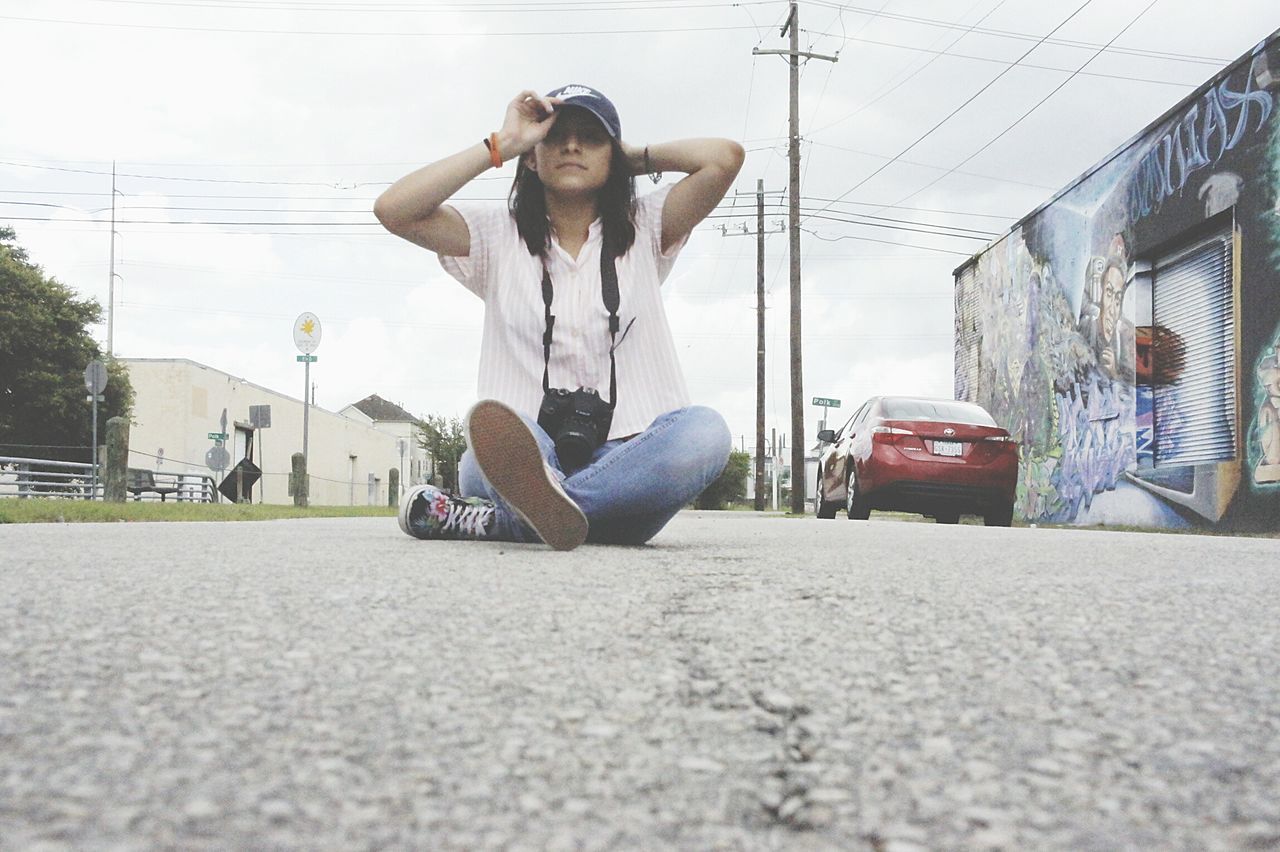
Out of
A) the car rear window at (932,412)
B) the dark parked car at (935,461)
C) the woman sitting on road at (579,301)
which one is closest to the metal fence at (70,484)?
the dark parked car at (935,461)

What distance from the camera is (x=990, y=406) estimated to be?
703 inches

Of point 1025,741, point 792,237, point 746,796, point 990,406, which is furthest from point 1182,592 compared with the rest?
point 792,237

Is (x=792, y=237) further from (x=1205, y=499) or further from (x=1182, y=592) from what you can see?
(x=1182, y=592)

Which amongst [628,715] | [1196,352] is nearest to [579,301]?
[628,715]

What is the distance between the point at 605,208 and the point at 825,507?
28.9 feet

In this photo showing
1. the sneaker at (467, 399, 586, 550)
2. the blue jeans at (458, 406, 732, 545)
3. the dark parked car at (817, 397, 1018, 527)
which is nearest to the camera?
the sneaker at (467, 399, 586, 550)

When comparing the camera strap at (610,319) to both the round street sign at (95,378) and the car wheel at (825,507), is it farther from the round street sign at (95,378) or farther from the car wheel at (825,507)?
the round street sign at (95,378)

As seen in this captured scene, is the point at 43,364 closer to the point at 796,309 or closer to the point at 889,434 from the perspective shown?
the point at 796,309

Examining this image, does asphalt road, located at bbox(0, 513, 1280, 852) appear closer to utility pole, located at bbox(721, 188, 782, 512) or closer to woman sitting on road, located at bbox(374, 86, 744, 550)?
woman sitting on road, located at bbox(374, 86, 744, 550)

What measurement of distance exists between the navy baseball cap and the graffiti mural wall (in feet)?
28.0

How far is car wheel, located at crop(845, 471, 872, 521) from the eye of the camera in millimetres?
9953

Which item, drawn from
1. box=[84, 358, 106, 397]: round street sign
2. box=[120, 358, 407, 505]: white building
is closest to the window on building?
box=[84, 358, 106, 397]: round street sign

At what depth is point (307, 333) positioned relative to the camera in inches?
617

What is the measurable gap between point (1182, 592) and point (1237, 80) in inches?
387
